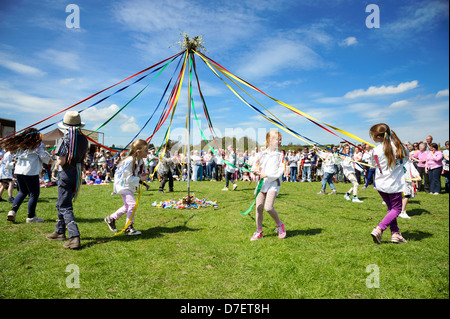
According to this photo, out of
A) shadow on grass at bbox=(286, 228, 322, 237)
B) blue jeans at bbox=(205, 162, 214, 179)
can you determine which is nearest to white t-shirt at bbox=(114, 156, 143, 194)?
shadow on grass at bbox=(286, 228, 322, 237)

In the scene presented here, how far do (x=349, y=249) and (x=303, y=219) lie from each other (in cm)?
213

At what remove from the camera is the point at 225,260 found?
3.96 meters

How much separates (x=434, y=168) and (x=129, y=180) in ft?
40.9

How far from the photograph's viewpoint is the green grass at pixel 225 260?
3094mm

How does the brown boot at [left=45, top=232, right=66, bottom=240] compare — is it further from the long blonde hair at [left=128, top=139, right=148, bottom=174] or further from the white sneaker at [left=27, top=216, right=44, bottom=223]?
the long blonde hair at [left=128, top=139, right=148, bottom=174]

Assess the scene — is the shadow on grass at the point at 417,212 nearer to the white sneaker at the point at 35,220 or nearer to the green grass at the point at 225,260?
the green grass at the point at 225,260

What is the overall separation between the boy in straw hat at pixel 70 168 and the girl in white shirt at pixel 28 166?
1.74m

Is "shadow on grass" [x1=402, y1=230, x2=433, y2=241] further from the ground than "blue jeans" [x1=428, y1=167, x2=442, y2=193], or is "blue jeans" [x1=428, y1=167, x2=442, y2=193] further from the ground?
"blue jeans" [x1=428, y1=167, x2=442, y2=193]

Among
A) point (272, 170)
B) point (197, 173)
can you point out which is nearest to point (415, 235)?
point (272, 170)

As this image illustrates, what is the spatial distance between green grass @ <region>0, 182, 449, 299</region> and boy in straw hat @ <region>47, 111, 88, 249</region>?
40cm

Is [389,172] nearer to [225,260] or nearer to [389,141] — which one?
[389,141]

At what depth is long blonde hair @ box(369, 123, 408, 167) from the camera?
15.1 feet

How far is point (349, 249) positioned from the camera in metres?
4.31
